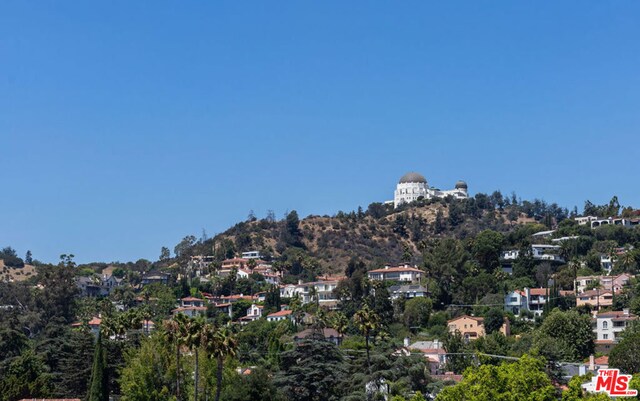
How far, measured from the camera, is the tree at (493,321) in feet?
419

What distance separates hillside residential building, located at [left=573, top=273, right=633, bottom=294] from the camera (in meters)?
137

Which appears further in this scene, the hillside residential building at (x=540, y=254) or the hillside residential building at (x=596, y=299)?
the hillside residential building at (x=540, y=254)

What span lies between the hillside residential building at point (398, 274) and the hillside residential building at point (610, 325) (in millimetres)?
45124

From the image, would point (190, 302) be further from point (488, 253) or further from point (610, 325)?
point (610, 325)

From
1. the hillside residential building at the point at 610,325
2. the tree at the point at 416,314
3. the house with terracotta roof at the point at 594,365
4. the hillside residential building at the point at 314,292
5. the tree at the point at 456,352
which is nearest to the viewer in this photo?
the house with terracotta roof at the point at 594,365

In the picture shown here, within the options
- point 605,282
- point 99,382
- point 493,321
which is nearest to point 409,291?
point 493,321

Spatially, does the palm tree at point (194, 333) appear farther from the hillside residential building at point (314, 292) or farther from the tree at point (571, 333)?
the hillside residential building at point (314, 292)

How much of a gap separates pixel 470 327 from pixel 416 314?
29.6 feet

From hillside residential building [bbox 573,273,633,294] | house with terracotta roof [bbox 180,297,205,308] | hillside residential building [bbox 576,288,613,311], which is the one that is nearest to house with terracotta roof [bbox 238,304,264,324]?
house with terracotta roof [bbox 180,297,205,308]

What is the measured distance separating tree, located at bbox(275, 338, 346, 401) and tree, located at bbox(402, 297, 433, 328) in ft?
150

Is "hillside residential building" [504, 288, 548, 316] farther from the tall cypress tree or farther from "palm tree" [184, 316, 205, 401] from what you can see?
"palm tree" [184, 316, 205, 401]

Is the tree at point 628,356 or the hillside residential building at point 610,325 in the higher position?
the hillside residential building at point 610,325

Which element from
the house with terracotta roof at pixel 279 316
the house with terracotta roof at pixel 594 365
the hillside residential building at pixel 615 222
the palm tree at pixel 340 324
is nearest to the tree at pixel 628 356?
the house with terracotta roof at pixel 594 365

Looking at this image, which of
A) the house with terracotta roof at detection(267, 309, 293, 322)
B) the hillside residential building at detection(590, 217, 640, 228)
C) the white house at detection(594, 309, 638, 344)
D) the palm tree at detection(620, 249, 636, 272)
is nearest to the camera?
the white house at detection(594, 309, 638, 344)
